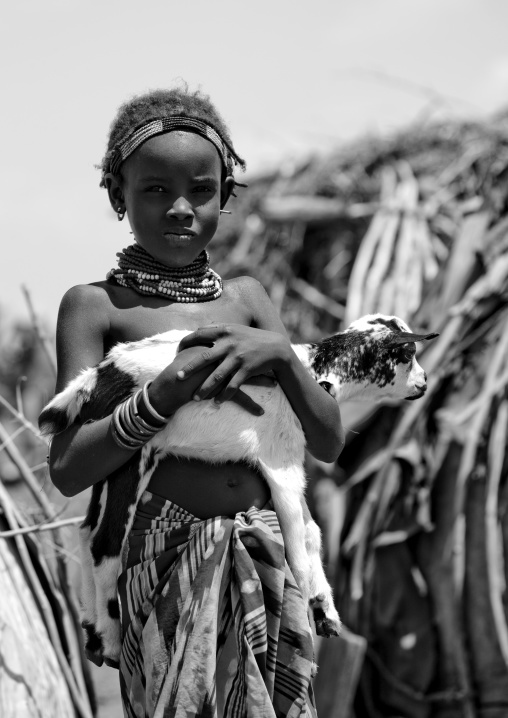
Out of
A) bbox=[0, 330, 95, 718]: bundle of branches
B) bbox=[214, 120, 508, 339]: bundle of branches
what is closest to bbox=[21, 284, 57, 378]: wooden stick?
bbox=[0, 330, 95, 718]: bundle of branches

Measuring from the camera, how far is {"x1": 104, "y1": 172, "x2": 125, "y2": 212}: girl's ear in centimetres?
201

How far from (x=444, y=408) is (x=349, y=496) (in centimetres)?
59

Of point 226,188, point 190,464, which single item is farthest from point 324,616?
point 226,188

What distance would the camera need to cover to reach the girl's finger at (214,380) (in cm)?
174

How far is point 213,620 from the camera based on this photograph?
5.71 feet

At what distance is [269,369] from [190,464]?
0.23 meters

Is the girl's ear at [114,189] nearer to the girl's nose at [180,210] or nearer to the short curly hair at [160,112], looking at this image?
the short curly hair at [160,112]

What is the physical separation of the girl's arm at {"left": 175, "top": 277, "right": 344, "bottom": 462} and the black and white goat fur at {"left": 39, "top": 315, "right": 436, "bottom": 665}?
0.04m

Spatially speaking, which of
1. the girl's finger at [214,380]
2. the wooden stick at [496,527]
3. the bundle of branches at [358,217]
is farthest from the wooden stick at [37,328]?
the bundle of branches at [358,217]

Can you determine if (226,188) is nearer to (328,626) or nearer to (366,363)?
(366,363)

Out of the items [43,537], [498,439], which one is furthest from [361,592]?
[43,537]

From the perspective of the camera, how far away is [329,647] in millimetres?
3809

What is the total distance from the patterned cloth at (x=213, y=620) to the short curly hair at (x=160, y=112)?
699 mm

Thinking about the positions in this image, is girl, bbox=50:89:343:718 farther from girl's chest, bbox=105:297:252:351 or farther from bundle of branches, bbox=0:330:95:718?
bundle of branches, bbox=0:330:95:718
